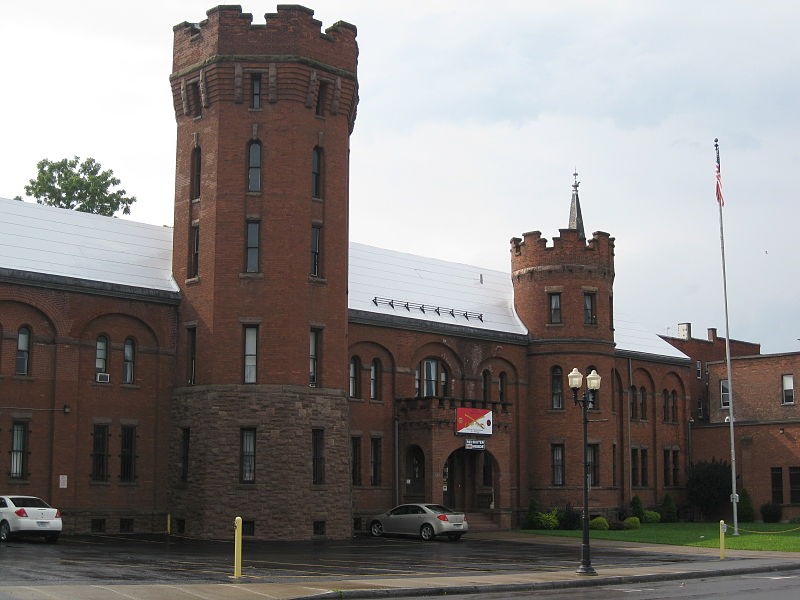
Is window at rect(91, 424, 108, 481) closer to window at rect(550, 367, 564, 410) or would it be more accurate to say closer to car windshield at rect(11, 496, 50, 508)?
car windshield at rect(11, 496, 50, 508)

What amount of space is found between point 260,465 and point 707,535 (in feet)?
63.5

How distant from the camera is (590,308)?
178 feet

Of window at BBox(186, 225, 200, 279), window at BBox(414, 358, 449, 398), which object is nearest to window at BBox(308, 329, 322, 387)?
window at BBox(186, 225, 200, 279)

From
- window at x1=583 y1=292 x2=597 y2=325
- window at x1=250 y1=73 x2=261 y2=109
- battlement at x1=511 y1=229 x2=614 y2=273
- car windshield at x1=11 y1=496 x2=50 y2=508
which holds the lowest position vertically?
car windshield at x1=11 y1=496 x2=50 y2=508

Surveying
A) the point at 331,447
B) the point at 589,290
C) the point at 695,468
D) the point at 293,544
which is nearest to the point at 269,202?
the point at 331,447

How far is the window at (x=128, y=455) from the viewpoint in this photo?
134ft

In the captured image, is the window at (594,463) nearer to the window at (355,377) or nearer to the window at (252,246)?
the window at (355,377)

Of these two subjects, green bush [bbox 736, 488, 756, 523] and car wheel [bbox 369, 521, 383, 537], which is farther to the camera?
green bush [bbox 736, 488, 756, 523]

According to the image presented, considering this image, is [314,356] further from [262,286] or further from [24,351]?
[24,351]

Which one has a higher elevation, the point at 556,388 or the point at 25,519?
the point at 556,388

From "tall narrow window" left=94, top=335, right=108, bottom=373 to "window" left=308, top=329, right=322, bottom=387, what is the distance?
7.44 meters

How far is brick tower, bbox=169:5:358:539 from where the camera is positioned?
130ft

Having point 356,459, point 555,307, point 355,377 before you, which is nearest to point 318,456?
point 356,459

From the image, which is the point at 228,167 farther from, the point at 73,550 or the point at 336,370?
the point at 73,550
